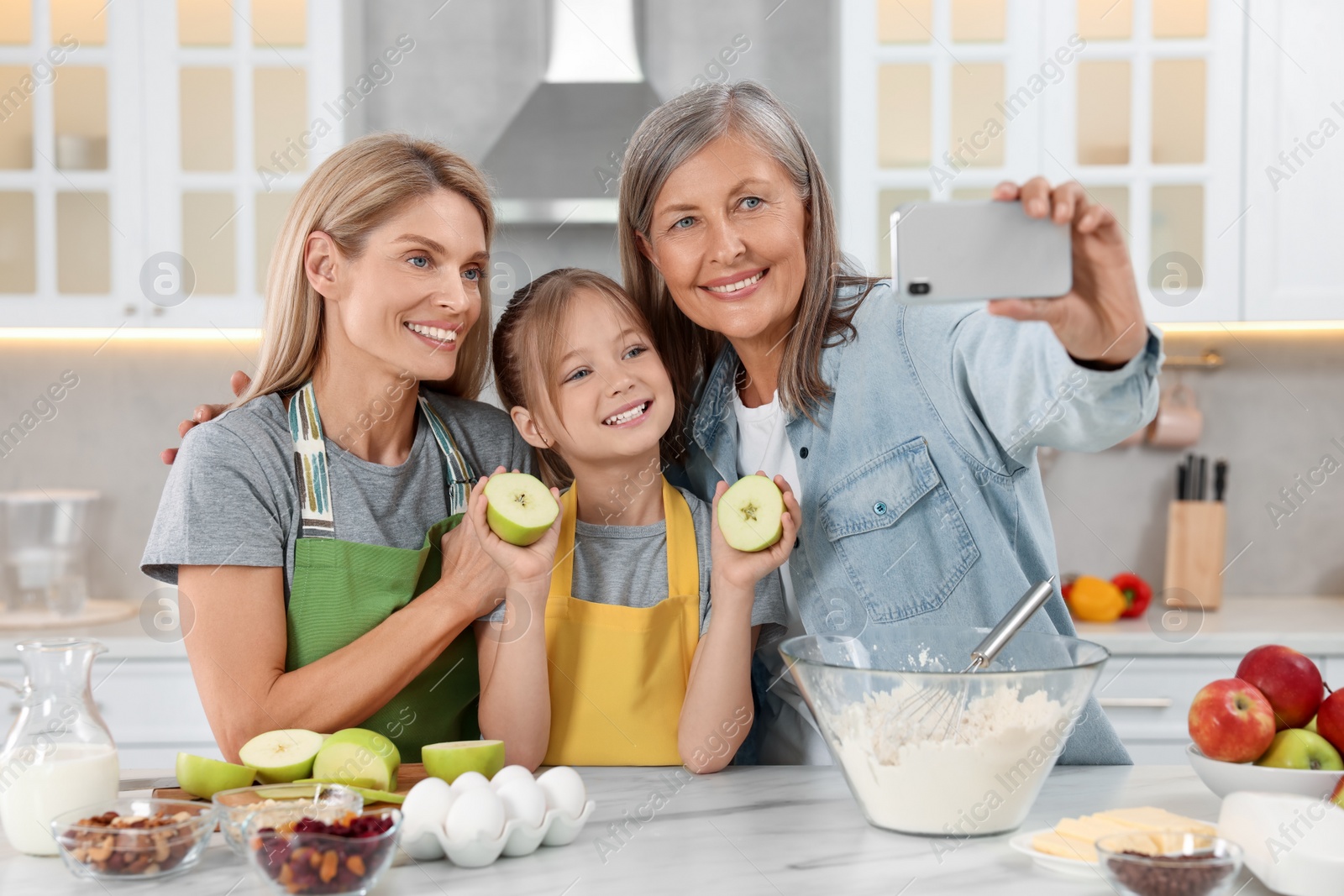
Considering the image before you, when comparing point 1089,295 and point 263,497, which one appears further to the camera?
point 263,497

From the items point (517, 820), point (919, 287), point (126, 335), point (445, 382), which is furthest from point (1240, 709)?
point (126, 335)

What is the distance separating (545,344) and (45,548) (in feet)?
6.77

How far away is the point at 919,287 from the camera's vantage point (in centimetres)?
90

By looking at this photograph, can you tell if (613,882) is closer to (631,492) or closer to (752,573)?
(752,573)

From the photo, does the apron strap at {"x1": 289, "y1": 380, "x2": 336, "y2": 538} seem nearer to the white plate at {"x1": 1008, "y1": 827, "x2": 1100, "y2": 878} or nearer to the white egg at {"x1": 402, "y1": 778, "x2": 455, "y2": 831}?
the white egg at {"x1": 402, "y1": 778, "x2": 455, "y2": 831}

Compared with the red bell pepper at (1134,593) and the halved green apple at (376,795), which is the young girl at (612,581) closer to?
the halved green apple at (376,795)

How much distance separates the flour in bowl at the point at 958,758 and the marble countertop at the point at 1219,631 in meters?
1.48

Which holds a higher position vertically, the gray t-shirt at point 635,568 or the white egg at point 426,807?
the gray t-shirt at point 635,568

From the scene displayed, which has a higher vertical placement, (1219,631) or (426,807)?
(426,807)

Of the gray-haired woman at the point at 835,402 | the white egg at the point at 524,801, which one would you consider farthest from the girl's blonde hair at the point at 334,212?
the white egg at the point at 524,801

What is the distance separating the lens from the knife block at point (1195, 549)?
2.74 meters

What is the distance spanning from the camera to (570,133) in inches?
102

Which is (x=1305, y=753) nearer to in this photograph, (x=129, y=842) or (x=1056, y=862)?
(x=1056, y=862)

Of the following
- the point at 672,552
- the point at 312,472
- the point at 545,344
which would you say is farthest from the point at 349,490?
the point at 672,552
